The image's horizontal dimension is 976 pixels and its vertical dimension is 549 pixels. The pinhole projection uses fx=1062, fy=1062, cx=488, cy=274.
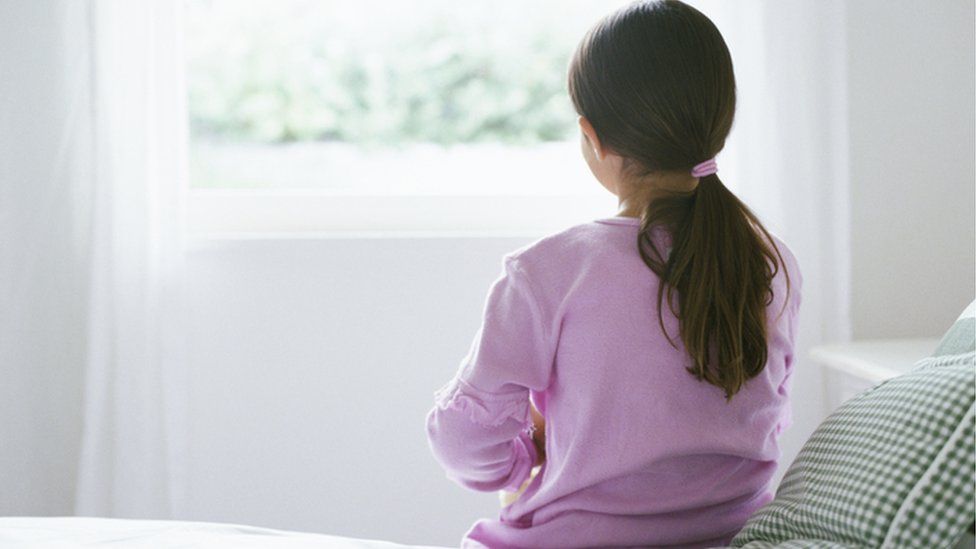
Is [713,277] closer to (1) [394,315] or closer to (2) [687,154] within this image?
(2) [687,154]

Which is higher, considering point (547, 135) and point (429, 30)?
point (429, 30)

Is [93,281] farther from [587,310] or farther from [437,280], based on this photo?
[587,310]

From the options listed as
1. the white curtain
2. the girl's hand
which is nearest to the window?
the white curtain

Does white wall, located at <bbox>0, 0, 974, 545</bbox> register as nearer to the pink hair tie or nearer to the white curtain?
the white curtain

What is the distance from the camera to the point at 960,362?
3.36ft

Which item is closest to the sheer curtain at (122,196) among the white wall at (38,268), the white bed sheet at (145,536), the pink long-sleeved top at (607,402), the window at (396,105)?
the white wall at (38,268)

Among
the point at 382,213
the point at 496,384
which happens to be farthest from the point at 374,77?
the point at 496,384

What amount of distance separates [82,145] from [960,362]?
66.3 inches

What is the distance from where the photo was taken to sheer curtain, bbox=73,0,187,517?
6.85 ft

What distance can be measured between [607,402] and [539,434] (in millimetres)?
199

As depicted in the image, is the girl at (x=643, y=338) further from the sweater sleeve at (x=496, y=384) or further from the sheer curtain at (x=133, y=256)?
the sheer curtain at (x=133, y=256)

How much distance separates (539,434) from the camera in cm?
131

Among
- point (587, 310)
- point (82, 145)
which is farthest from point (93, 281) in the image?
point (587, 310)

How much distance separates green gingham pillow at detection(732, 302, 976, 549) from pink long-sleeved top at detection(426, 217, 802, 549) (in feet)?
0.30
